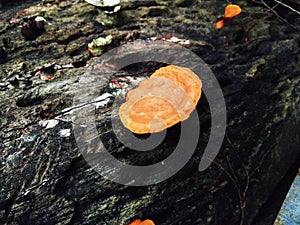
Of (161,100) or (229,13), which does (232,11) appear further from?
(161,100)

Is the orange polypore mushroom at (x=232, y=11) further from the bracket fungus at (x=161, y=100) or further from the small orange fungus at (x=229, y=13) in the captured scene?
the bracket fungus at (x=161, y=100)

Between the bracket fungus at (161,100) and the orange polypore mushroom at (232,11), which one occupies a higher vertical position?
the orange polypore mushroom at (232,11)

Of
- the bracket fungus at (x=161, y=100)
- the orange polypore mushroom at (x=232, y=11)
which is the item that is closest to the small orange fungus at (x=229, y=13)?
the orange polypore mushroom at (x=232, y=11)

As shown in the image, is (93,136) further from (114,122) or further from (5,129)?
(5,129)

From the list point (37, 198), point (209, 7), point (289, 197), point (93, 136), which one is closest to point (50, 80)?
point (93, 136)

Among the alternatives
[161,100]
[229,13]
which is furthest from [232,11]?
[161,100]

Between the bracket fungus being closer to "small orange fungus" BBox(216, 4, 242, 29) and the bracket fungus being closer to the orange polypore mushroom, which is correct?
"small orange fungus" BBox(216, 4, 242, 29)
